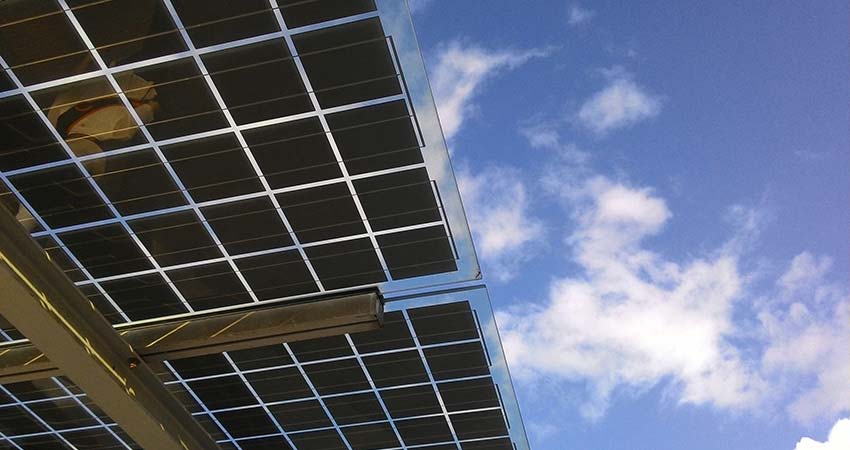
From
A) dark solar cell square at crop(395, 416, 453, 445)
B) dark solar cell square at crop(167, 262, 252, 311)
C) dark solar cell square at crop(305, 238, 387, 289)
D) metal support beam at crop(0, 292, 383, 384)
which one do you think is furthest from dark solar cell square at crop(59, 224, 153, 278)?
dark solar cell square at crop(395, 416, 453, 445)

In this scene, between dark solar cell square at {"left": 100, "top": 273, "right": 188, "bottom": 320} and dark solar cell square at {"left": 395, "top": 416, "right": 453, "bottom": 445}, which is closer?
dark solar cell square at {"left": 100, "top": 273, "right": 188, "bottom": 320}

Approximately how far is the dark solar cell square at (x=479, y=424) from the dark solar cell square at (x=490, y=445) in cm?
33

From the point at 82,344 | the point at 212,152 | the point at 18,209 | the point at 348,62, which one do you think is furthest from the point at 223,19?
the point at 82,344

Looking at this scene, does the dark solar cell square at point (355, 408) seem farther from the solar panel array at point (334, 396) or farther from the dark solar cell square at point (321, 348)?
the dark solar cell square at point (321, 348)

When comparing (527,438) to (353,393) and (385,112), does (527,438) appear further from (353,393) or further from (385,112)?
(385,112)

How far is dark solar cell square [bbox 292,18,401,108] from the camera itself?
56.2 feet

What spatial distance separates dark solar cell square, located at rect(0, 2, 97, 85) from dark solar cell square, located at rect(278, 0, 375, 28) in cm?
446

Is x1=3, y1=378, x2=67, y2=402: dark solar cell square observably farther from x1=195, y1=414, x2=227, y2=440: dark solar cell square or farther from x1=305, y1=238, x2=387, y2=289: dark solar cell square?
x1=305, y1=238, x2=387, y2=289: dark solar cell square

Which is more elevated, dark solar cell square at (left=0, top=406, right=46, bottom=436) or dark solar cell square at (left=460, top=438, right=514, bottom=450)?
dark solar cell square at (left=0, top=406, right=46, bottom=436)

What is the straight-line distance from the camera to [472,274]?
22453 millimetres

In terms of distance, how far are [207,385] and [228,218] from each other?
792cm

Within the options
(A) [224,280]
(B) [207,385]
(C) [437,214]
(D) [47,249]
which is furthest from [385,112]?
(B) [207,385]

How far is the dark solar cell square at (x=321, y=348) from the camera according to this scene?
81.1ft

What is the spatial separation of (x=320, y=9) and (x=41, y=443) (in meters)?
21.5
